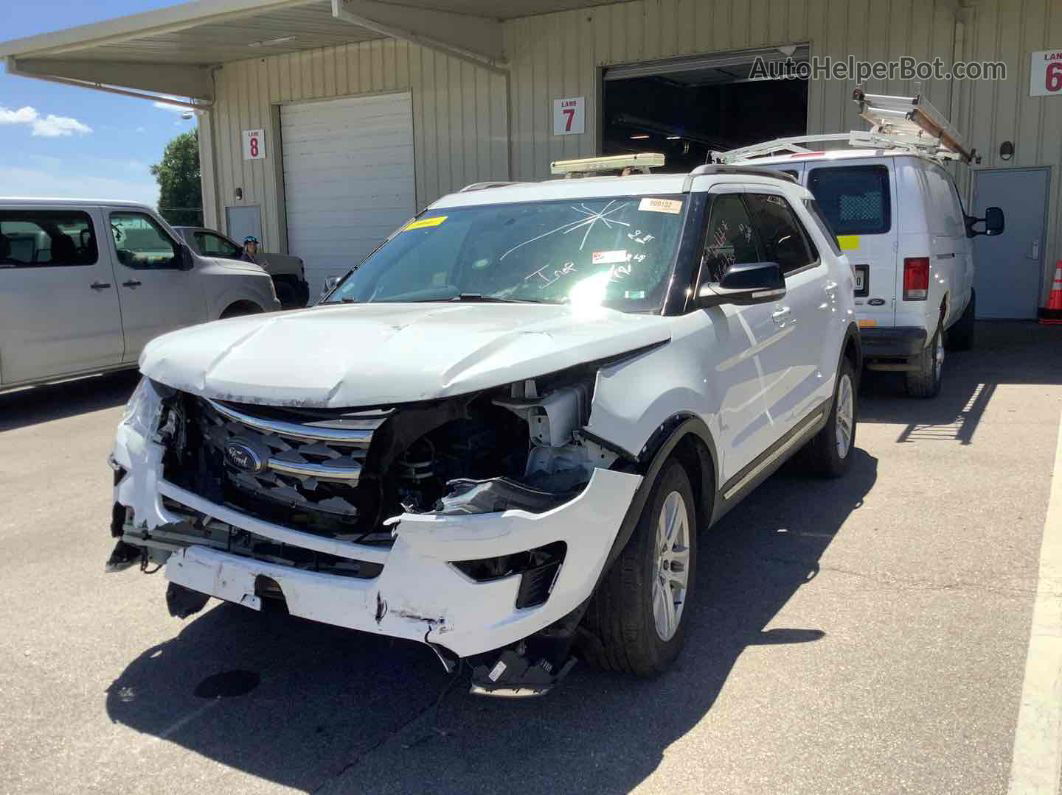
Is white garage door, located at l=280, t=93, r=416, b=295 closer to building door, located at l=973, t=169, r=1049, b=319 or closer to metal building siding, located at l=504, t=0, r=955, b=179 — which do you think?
metal building siding, located at l=504, t=0, r=955, b=179

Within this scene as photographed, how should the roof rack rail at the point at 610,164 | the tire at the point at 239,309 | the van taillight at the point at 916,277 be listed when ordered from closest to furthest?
the roof rack rail at the point at 610,164
the van taillight at the point at 916,277
the tire at the point at 239,309

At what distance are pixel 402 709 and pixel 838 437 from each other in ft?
12.1

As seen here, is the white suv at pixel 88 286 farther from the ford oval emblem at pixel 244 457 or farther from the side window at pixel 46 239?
the ford oval emblem at pixel 244 457

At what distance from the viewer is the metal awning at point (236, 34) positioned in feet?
48.0

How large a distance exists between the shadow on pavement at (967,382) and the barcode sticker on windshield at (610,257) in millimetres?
4041

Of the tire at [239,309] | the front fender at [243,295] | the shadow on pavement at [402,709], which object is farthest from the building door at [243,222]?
the shadow on pavement at [402,709]

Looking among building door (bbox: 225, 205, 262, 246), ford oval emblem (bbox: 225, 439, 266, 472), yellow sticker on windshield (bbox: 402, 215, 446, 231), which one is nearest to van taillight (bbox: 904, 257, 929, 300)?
yellow sticker on windshield (bbox: 402, 215, 446, 231)

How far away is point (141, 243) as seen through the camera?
988cm

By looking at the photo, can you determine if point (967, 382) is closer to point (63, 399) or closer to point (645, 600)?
point (645, 600)

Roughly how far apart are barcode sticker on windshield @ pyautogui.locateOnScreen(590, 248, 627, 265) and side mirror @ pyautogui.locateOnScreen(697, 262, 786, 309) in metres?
0.38

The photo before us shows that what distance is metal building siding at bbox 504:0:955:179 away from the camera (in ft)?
46.0

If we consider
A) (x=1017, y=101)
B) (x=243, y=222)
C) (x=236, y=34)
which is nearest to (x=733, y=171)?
(x=1017, y=101)

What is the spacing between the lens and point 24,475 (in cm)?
672

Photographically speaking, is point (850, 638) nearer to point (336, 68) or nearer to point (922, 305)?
point (922, 305)
